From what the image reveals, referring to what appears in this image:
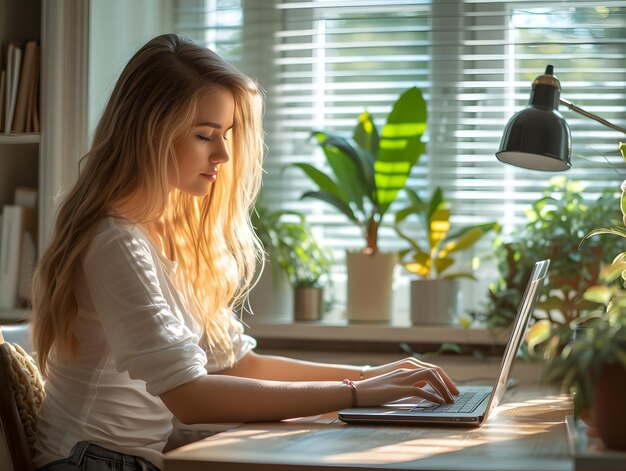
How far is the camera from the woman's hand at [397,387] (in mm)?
1602

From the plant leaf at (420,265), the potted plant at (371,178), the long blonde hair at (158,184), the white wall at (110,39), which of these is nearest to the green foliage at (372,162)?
the potted plant at (371,178)

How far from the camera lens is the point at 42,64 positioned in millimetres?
2643

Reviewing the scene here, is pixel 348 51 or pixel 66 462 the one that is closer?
pixel 66 462

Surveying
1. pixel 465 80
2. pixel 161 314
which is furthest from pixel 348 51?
pixel 161 314

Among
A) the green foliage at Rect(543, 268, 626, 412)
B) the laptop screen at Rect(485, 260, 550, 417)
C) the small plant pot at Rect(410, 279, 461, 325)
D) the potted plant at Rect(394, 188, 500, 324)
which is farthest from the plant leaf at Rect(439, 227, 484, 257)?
the green foliage at Rect(543, 268, 626, 412)

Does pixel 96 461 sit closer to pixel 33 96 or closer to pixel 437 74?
pixel 33 96

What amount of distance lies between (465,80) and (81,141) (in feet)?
3.97

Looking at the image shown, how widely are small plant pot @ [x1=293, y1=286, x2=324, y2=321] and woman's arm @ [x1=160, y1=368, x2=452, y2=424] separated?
4.17 ft

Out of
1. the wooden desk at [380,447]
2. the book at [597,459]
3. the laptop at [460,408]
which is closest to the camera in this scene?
the book at [597,459]

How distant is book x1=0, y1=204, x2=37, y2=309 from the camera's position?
2.75m

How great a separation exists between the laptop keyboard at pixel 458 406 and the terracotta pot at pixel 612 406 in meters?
0.47

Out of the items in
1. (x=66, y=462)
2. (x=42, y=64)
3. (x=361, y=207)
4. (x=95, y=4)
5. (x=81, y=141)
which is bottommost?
(x=66, y=462)

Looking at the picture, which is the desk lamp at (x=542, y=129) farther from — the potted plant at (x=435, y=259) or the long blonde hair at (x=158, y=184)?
the potted plant at (x=435, y=259)

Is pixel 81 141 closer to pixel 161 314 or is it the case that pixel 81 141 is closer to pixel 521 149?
pixel 161 314
